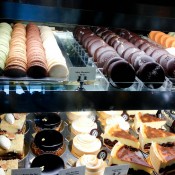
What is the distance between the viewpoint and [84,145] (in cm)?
224

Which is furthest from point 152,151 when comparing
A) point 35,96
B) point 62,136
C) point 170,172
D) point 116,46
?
point 35,96

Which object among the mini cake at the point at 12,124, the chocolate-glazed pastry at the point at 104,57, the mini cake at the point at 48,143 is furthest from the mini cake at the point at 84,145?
the chocolate-glazed pastry at the point at 104,57

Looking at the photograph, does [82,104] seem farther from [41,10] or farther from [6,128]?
[6,128]

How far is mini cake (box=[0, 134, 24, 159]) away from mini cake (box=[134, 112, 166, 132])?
1039mm

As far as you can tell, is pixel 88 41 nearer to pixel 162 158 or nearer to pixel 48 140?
pixel 48 140

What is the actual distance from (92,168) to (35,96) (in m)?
1.08

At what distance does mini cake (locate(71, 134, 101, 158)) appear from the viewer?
2213mm

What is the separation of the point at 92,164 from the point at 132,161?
0.99 ft

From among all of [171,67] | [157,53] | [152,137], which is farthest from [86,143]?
[171,67]

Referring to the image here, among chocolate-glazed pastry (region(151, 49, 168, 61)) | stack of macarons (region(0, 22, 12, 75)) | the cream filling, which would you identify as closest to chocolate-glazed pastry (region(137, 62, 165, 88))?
chocolate-glazed pastry (region(151, 49, 168, 61))

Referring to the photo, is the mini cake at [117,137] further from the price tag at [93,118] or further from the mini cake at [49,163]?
the mini cake at [49,163]

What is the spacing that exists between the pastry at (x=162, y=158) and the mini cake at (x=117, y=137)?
15cm

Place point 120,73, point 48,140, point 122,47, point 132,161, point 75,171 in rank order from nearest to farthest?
point 120,73 → point 75,171 → point 122,47 → point 132,161 → point 48,140

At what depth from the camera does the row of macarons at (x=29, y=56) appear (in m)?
1.32
